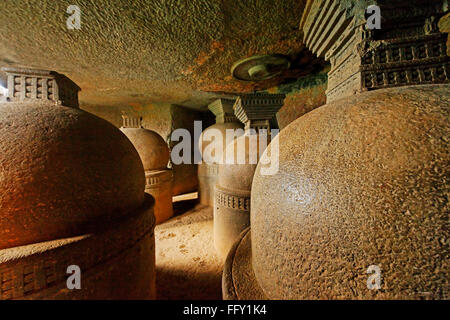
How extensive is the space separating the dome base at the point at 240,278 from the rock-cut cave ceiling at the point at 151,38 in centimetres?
274

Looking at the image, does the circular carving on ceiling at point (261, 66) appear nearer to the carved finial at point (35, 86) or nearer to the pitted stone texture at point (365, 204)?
the carved finial at point (35, 86)

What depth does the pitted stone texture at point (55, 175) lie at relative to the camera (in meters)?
1.07

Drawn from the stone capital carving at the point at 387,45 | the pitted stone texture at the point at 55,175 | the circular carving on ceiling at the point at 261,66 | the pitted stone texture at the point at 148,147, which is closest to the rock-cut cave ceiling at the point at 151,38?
the circular carving on ceiling at the point at 261,66

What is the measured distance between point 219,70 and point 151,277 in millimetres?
4074

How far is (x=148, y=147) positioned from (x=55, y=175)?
3426 millimetres

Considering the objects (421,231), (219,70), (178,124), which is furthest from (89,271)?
(178,124)

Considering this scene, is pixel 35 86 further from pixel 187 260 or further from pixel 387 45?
pixel 187 260

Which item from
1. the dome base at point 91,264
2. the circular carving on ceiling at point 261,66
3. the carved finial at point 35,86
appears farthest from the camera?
the circular carving on ceiling at point 261,66

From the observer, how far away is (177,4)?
2207 millimetres

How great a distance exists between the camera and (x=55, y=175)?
3.79ft

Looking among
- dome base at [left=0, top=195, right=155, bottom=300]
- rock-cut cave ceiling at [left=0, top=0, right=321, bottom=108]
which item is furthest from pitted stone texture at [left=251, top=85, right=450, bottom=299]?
rock-cut cave ceiling at [left=0, top=0, right=321, bottom=108]

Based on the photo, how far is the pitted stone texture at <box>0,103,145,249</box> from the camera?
1074 millimetres

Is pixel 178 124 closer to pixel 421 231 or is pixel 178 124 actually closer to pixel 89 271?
pixel 89 271
